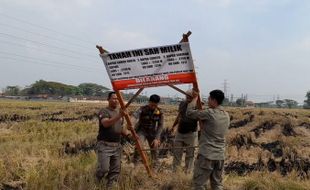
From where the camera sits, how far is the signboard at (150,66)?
22.6 ft

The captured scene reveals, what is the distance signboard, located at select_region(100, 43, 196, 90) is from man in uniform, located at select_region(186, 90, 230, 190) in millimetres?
728

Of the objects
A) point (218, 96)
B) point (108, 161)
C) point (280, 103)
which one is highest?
point (280, 103)

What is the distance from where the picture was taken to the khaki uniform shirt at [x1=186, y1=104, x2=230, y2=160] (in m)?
6.29

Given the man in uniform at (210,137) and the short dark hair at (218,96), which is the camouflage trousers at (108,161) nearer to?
the man in uniform at (210,137)

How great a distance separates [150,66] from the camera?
705 centimetres

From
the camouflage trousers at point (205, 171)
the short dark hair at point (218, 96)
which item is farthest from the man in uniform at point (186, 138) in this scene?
the short dark hair at point (218, 96)

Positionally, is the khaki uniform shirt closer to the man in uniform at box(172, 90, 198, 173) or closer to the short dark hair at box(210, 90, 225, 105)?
the short dark hair at box(210, 90, 225, 105)

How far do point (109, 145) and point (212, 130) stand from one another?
6.57 ft

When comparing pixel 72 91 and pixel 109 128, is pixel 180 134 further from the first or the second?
pixel 72 91

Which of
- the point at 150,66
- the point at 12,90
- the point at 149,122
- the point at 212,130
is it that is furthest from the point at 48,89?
the point at 212,130

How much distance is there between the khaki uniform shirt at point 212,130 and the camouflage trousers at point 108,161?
5.69ft

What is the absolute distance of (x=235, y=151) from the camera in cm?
1258

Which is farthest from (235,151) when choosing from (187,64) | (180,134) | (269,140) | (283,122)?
(283,122)

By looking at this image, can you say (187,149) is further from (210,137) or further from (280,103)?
(280,103)
